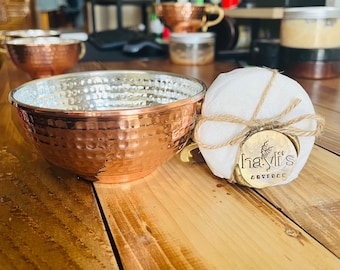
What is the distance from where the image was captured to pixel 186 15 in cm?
136

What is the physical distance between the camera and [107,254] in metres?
0.31

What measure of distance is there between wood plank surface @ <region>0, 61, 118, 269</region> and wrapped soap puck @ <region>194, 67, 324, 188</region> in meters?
0.14

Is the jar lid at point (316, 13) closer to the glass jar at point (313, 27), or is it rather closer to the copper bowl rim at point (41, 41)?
the glass jar at point (313, 27)

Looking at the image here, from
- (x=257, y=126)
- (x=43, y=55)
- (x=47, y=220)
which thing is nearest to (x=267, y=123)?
A: (x=257, y=126)

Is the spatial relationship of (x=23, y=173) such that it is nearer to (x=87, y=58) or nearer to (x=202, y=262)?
(x=202, y=262)

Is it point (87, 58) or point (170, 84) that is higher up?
point (170, 84)

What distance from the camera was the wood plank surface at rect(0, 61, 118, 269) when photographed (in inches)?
12.1

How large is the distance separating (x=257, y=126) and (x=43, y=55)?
670 mm

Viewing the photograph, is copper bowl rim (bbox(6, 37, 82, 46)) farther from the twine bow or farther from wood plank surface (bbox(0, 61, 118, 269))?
the twine bow

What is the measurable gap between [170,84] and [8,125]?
31cm

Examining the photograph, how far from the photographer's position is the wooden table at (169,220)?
1.01ft

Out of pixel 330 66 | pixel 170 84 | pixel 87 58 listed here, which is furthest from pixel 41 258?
pixel 87 58

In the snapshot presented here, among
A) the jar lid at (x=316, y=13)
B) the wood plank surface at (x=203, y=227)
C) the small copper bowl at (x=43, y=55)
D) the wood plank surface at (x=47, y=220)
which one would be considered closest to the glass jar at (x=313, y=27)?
the jar lid at (x=316, y=13)

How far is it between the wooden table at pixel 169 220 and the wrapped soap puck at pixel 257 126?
1.1 inches
